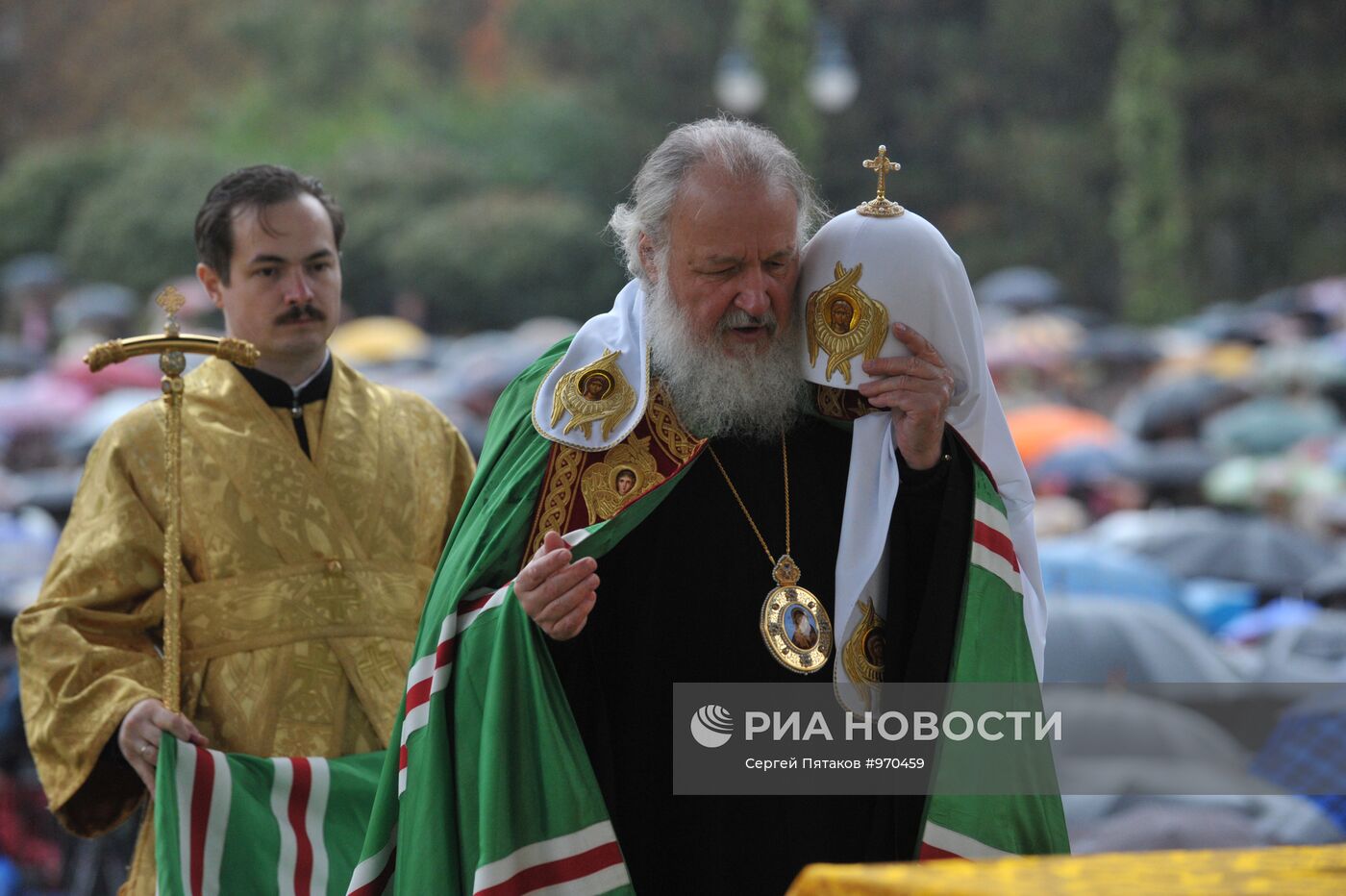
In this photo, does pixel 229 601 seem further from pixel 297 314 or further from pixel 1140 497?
pixel 1140 497

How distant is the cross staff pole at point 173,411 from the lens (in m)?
3.54

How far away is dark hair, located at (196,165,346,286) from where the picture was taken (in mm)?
3805

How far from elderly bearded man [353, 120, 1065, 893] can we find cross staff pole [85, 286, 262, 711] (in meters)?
0.63

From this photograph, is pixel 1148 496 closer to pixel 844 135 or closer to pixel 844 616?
pixel 844 616

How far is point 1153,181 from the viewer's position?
31.5 m

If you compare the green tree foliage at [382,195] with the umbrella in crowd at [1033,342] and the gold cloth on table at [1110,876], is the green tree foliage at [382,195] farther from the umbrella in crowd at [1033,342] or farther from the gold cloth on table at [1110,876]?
the gold cloth on table at [1110,876]

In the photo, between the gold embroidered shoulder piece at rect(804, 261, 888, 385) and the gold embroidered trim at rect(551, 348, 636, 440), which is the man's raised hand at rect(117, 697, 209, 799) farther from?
the gold embroidered shoulder piece at rect(804, 261, 888, 385)

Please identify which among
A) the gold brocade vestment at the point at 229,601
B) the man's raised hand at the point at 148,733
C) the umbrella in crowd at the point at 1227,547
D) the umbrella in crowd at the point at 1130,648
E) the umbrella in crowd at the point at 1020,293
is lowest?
the man's raised hand at the point at 148,733

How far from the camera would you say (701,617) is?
10.7 feet

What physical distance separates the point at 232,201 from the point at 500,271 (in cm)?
2790

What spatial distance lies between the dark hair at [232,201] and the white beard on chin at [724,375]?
95 cm

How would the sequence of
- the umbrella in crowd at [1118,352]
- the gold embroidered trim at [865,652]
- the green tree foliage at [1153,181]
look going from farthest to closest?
the green tree foliage at [1153,181], the umbrella in crowd at [1118,352], the gold embroidered trim at [865,652]

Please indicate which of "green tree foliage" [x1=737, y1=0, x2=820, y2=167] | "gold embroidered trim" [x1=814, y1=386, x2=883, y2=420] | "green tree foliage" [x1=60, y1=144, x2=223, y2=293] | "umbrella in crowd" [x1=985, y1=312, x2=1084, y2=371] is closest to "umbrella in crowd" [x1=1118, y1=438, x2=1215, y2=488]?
"umbrella in crowd" [x1=985, y1=312, x2=1084, y2=371]

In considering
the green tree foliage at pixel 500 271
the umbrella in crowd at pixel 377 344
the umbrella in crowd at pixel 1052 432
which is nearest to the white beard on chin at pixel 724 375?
the umbrella in crowd at pixel 1052 432
